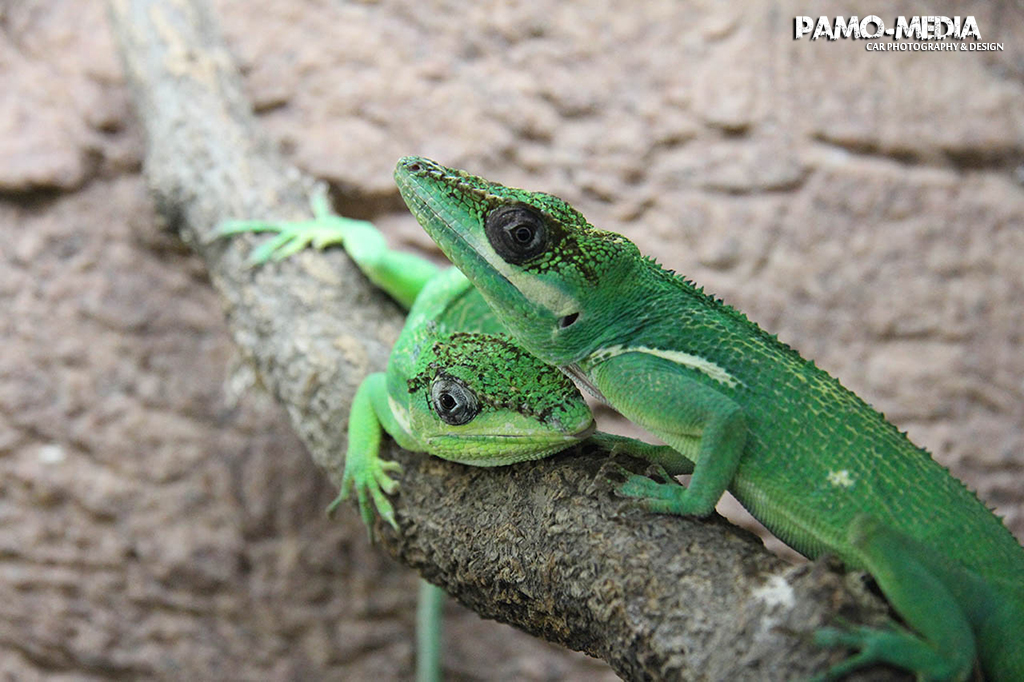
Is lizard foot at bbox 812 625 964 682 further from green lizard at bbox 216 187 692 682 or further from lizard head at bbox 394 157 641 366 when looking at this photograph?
lizard head at bbox 394 157 641 366

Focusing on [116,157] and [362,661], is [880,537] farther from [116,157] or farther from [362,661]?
[116,157]

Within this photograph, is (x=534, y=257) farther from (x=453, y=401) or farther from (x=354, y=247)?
(x=354, y=247)

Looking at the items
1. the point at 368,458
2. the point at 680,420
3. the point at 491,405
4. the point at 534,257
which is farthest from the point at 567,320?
the point at 368,458

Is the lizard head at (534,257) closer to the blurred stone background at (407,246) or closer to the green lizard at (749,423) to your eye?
the green lizard at (749,423)

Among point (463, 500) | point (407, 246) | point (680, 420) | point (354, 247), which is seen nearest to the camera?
point (680, 420)

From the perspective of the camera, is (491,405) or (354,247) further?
(354,247)

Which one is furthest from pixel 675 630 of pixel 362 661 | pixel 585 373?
pixel 362 661

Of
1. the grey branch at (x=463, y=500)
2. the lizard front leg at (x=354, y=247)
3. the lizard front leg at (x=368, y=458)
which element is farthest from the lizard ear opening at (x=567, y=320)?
the lizard front leg at (x=354, y=247)
